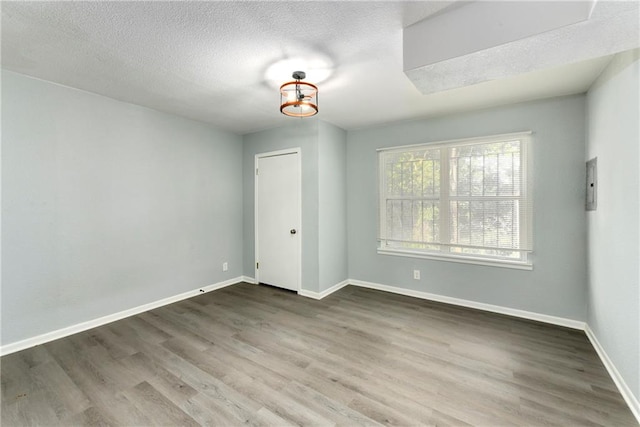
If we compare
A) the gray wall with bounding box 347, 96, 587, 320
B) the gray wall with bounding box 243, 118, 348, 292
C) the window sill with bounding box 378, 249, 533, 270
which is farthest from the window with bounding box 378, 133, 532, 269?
the gray wall with bounding box 243, 118, 348, 292

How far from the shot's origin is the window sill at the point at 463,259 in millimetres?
3132

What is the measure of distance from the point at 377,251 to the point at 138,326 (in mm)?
3129

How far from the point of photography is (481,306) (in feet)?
11.0

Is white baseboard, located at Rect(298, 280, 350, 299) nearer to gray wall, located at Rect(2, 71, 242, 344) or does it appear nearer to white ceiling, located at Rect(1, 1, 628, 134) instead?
gray wall, located at Rect(2, 71, 242, 344)

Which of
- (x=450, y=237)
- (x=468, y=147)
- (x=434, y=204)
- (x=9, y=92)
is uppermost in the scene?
(x=9, y=92)

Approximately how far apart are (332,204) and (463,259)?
1890mm

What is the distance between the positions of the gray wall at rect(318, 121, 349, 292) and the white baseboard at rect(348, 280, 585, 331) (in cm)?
53

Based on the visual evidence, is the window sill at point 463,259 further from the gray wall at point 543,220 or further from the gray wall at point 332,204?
the gray wall at point 332,204

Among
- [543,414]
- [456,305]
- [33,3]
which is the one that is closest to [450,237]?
[456,305]

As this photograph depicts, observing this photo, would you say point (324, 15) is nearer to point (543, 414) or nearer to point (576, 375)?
point (543, 414)

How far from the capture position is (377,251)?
4141 mm

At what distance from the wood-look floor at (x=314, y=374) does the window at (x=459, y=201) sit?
84cm

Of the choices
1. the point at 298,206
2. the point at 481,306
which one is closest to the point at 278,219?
the point at 298,206

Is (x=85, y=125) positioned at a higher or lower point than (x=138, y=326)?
higher
